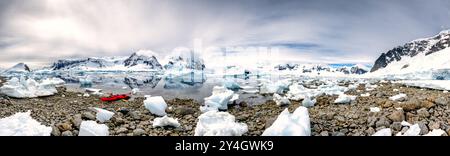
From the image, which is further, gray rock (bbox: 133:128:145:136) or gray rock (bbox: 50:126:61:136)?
gray rock (bbox: 133:128:145:136)

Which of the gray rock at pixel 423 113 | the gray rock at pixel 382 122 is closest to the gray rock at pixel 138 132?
the gray rock at pixel 382 122

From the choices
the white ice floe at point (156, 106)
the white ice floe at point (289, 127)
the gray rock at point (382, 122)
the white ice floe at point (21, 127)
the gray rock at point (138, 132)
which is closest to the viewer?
the white ice floe at point (289, 127)

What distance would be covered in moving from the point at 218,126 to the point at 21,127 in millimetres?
3329


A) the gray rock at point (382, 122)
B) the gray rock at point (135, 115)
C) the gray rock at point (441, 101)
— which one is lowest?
the gray rock at point (135, 115)

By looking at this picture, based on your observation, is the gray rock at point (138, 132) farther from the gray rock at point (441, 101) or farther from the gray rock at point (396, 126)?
the gray rock at point (441, 101)

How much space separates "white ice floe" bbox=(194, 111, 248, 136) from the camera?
500 centimetres

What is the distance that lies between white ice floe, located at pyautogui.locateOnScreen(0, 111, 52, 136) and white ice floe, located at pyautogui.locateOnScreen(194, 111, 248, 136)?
266 centimetres

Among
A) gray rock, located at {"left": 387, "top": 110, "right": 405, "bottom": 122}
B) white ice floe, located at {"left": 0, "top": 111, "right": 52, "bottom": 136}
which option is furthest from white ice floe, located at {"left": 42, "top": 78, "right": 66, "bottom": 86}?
gray rock, located at {"left": 387, "top": 110, "right": 405, "bottom": 122}

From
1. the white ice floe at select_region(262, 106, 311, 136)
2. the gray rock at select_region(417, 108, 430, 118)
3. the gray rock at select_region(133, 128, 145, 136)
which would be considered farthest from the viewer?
the gray rock at select_region(133, 128, 145, 136)

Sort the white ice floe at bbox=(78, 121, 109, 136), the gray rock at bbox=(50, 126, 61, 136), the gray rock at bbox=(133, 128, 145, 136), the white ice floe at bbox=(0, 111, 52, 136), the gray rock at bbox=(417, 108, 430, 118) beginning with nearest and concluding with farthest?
the white ice floe at bbox=(0, 111, 52, 136) → the white ice floe at bbox=(78, 121, 109, 136) → the gray rock at bbox=(50, 126, 61, 136) → the gray rock at bbox=(417, 108, 430, 118) → the gray rock at bbox=(133, 128, 145, 136)

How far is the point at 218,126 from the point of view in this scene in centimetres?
518

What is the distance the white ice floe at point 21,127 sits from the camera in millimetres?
4871

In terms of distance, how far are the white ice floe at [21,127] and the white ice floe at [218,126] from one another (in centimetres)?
266

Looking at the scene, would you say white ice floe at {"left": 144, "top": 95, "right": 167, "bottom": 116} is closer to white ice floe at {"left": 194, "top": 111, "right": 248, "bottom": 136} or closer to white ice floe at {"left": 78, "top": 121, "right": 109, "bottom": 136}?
white ice floe at {"left": 78, "top": 121, "right": 109, "bottom": 136}
